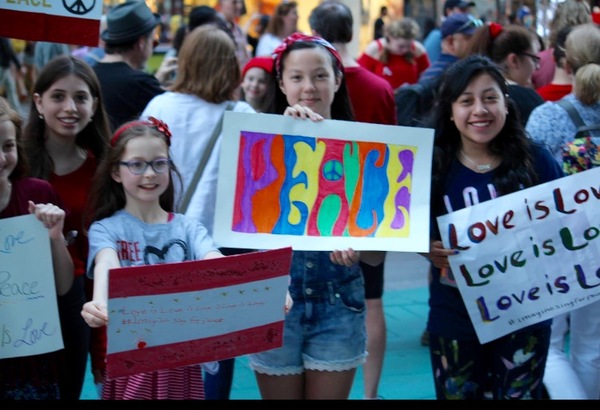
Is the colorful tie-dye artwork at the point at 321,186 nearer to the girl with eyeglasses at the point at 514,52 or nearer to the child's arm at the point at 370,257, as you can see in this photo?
the child's arm at the point at 370,257

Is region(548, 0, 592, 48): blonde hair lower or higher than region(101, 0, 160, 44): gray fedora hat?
higher

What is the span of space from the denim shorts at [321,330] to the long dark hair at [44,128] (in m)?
0.99

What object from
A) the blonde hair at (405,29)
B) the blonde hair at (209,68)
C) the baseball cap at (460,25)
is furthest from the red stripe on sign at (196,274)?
the blonde hair at (405,29)

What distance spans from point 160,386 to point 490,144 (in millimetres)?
1542

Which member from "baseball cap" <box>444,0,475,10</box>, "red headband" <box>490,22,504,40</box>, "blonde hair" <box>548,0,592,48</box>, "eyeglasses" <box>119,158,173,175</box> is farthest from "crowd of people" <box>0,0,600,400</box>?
"baseball cap" <box>444,0,475,10</box>

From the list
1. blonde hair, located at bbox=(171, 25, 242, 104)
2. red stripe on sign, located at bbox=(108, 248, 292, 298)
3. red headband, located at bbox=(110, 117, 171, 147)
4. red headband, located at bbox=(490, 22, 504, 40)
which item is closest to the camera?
red stripe on sign, located at bbox=(108, 248, 292, 298)

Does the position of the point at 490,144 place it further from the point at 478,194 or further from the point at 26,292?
the point at 26,292

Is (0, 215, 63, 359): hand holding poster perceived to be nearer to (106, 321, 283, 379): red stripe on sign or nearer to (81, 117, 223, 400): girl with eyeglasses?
(81, 117, 223, 400): girl with eyeglasses

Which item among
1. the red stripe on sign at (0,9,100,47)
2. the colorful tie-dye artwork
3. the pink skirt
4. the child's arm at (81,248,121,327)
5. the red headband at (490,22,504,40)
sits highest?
the red headband at (490,22,504,40)

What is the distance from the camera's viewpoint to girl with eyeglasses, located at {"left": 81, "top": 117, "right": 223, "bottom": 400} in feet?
9.59

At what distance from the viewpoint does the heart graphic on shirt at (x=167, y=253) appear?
2.96 meters

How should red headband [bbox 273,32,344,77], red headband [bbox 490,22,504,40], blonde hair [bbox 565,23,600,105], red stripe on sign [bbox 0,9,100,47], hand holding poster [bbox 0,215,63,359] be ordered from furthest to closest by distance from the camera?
red headband [bbox 490,22,504,40] < blonde hair [bbox 565,23,600,105] < red headband [bbox 273,32,344,77] < red stripe on sign [bbox 0,9,100,47] < hand holding poster [bbox 0,215,63,359]

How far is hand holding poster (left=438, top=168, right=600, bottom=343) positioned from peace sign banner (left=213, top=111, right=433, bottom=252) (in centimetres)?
19

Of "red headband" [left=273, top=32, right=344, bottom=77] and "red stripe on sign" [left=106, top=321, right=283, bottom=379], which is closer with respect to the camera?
"red stripe on sign" [left=106, top=321, right=283, bottom=379]
